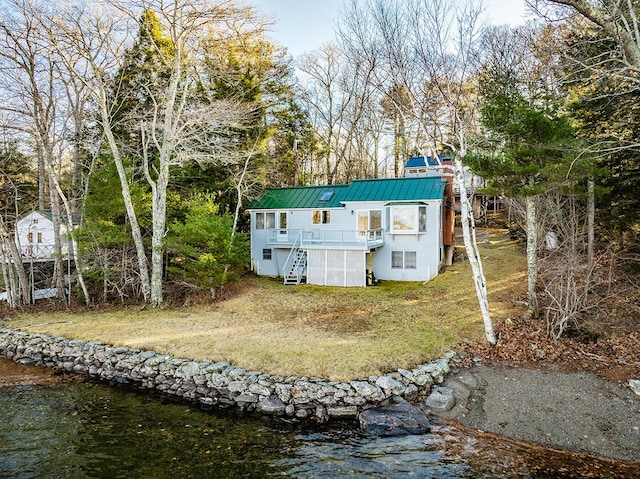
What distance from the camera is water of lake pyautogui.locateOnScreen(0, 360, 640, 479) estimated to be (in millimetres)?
6168

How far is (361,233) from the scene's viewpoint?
19.2 meters

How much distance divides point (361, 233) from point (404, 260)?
2.61m

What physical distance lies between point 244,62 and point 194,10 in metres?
6.14

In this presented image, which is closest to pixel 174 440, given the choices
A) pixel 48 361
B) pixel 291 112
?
pixel 48 361

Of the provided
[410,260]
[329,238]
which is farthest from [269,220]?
[410,260]

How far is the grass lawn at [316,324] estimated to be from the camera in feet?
31.8

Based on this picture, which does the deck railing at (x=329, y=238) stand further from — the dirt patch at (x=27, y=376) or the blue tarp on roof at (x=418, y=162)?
the blue tarp on roof at (x=418, y=162)

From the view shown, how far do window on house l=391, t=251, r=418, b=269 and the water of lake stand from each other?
1166 cm

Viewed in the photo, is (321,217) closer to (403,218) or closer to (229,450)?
(403,218)

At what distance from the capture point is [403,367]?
9.20m

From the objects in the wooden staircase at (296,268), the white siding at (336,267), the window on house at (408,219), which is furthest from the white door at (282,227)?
the window on house at (408,219)

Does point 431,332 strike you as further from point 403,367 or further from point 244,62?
point 244,62

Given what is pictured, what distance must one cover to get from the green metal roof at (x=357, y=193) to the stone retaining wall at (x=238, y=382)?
34.3ft

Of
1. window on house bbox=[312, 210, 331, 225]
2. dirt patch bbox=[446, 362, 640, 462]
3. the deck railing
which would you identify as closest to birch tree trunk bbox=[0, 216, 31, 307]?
the deck railing
